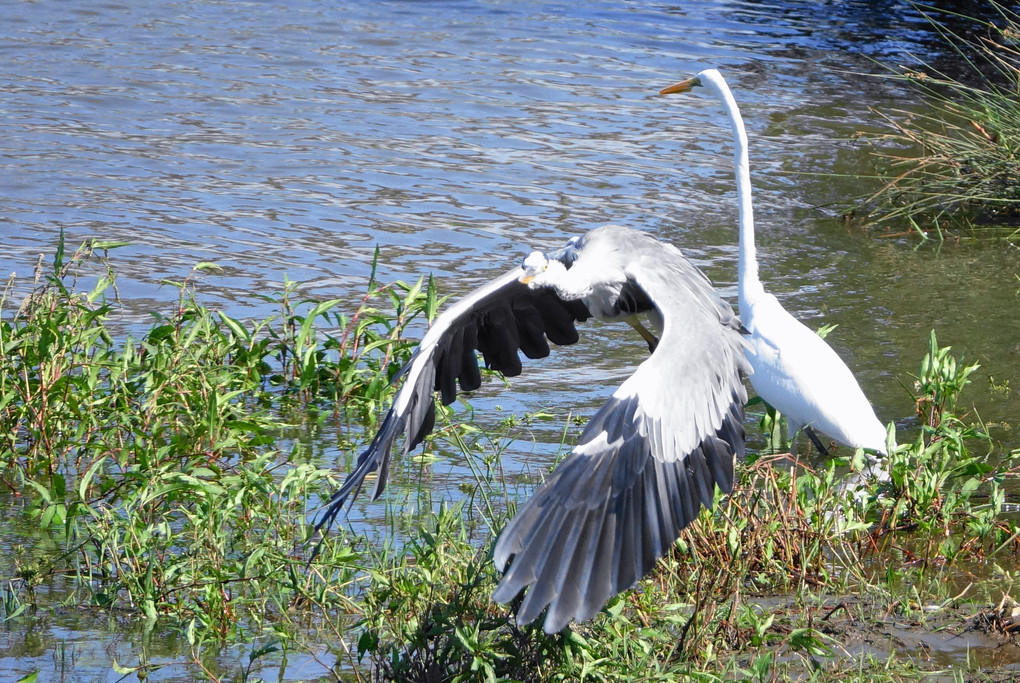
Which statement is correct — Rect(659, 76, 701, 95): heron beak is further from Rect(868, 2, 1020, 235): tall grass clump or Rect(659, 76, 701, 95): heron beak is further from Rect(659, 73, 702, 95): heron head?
Rect(868, 2, 1020, 235): tall grass clump

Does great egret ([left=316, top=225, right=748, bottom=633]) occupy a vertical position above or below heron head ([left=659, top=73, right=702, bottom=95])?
below

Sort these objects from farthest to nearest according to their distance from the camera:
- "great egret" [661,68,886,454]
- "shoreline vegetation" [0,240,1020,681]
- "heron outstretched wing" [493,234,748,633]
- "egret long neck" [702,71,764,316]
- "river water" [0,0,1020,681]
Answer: "river water" [0,0,1020,681], "egret long neck" [702,71,764,316], "great egret" [661,68,886,454], "shoreline vegetation" [0,240,1020,681], "heron outstretched wing" [493,234,748,633]

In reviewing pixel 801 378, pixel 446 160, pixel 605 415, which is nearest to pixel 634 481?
pixel 605 415

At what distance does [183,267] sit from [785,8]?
11.2 metres

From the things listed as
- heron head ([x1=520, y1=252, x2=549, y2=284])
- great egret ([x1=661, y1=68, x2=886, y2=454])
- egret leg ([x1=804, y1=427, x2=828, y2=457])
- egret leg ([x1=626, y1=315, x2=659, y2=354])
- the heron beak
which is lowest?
egret leg ([x1=804, y1=427, x2=828, y2=457])

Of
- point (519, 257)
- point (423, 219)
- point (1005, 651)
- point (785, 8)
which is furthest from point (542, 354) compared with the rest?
point (785, 8)

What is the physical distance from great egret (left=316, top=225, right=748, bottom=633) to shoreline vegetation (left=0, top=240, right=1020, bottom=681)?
263 mm

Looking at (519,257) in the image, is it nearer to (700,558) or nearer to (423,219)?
(423,219)

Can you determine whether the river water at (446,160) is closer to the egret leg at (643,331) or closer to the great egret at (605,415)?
the egret leg at (643,331)

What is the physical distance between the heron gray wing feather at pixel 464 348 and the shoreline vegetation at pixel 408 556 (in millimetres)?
173

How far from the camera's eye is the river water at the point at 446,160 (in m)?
6.72

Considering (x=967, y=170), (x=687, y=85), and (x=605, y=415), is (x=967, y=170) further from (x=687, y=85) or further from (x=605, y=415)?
(x=605, y=415)

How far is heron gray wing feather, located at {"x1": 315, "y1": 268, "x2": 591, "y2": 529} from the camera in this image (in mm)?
3562

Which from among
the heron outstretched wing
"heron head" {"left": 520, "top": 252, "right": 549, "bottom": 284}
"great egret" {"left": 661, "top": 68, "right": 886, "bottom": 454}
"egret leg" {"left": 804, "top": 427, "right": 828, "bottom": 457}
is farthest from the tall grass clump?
the heron outstretched wing
